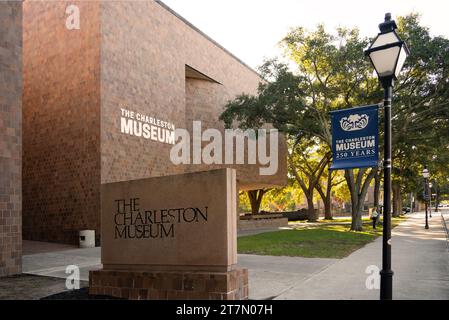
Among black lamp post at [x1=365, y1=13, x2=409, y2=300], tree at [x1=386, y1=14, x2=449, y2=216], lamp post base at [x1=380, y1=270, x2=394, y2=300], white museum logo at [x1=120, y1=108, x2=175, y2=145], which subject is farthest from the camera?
tree at [x1=386, y1=14, x2=449, y2=216]

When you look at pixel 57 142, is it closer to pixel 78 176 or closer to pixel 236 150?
pixel 78 176

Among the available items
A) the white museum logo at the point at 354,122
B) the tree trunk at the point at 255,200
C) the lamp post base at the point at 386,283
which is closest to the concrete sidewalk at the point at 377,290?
the lamp post base at the point at 386,283

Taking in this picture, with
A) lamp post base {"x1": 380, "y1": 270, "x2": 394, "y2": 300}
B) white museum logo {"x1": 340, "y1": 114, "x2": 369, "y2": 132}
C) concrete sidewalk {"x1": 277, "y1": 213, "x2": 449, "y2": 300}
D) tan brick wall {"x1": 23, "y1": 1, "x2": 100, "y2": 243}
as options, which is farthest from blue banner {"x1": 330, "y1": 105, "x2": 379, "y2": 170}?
tan brick wall {"x1": 23, "y1": 1, "x2": 100, "y2": 243}

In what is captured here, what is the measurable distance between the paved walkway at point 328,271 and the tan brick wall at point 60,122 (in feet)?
11.7

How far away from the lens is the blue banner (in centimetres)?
695

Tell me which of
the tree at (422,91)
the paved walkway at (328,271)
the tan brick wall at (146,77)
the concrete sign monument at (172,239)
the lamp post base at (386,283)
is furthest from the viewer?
the tree at (422,91)

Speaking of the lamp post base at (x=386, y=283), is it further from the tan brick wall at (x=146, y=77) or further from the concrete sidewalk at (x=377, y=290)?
the tan brick wall at (x=146, y=77)

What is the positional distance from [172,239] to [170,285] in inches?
30.1

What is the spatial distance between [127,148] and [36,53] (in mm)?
6639

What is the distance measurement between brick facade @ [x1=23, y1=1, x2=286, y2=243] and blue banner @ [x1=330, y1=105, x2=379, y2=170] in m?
13.1

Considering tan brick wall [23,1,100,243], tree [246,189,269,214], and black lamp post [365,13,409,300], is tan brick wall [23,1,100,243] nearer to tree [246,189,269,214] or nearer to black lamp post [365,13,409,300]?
black lamp post [365,13,409,300]

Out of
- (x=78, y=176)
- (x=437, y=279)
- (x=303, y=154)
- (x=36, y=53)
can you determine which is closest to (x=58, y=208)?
(x=78, y=176)

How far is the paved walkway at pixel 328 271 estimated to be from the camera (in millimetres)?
7500

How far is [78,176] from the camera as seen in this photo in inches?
739
